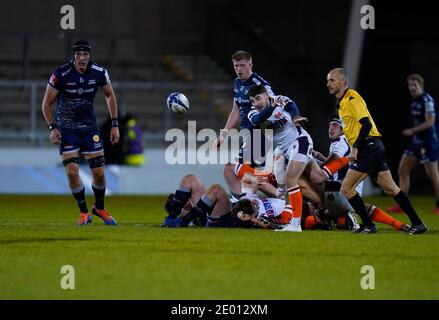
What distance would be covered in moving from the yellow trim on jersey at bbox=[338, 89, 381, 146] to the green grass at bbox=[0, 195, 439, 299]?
1157mm

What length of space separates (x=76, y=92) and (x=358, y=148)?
12.2 feet

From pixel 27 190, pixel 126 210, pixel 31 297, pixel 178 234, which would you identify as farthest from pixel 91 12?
pixel 31 297

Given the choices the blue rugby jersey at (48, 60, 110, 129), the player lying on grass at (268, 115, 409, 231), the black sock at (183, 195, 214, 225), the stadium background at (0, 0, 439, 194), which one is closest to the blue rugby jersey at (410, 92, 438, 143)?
the player lying on grass at (268, 115, 409, 231)

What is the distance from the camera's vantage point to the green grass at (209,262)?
24.4ft

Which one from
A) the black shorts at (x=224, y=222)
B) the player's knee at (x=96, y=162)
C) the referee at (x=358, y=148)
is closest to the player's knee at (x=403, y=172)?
the black shorts at (x=224, y=222)

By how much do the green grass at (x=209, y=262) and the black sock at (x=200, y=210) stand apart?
0.22m

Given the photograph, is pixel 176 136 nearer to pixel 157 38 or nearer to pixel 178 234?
pixel 157 38

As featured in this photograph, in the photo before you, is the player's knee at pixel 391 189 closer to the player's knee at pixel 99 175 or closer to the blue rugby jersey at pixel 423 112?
the player's knee at pixel 99 175

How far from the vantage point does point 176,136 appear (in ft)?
82.5

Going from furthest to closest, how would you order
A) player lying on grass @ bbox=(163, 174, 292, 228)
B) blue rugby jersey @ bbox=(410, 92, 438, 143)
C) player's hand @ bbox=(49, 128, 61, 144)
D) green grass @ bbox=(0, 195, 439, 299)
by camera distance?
blue rugby jersey @ bbox=(410, 92, 438, 143)
player's hand @ bbox=(49, 128, 61, 144)
player lying on grass @ bbox=(163, 174, 292, 228)
green grass @ bbox=(0, 195, 439, 299)

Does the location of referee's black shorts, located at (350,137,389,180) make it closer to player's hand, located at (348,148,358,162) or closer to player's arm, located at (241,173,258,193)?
player's hand, located at (348,148,358,162)

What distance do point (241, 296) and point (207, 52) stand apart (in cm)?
2281

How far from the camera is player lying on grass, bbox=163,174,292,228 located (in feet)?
39.8

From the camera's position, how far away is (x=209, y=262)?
888cm
